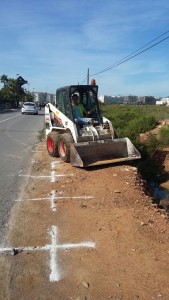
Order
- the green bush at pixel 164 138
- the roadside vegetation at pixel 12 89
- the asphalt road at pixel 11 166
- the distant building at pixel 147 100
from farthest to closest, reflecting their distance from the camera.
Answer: the distant building at pixel 147 100
the roadside vegetation at pixel 12 89
the green bush at pixel 164 138
the asphalt road at pixel 11 166

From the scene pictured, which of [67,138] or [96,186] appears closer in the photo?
[96,186]

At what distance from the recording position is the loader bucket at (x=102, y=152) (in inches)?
425

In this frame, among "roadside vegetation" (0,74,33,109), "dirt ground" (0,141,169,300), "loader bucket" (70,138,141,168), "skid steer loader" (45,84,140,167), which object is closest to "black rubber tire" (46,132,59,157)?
"skid steer loader" (45,84,140,167)

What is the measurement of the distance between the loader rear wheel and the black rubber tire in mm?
467

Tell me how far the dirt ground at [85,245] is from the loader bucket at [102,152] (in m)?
1.85

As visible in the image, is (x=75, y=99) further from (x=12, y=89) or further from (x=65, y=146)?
(x=12, y=89)

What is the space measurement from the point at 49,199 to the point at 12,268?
293cm

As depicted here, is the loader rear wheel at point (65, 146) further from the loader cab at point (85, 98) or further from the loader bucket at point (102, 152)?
the loader cab at point (85, 98)

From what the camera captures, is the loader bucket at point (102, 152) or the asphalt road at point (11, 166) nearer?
the asphalt road at point (11, 166)

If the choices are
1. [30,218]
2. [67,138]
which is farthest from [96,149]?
[30,218]

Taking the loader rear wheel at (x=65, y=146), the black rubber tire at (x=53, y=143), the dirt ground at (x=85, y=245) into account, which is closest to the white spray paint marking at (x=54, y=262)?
the dirt ground at (x=85, y=245)

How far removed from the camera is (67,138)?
11.6 m

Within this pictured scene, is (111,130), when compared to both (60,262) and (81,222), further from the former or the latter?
(60,262)

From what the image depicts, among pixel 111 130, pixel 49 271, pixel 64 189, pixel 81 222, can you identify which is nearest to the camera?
pixel 49 271
